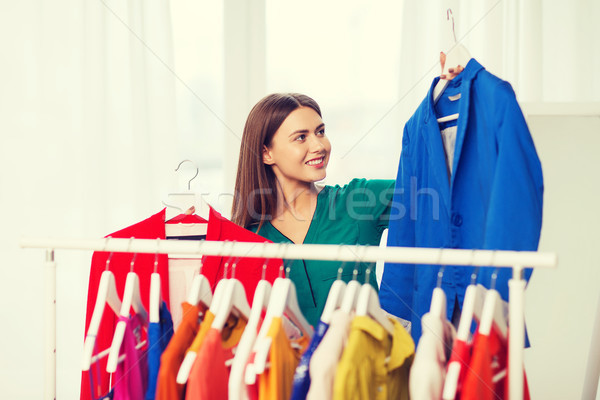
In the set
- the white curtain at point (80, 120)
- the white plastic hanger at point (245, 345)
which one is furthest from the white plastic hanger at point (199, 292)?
the white curtain at point (80, 120)

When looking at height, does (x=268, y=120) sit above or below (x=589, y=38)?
below

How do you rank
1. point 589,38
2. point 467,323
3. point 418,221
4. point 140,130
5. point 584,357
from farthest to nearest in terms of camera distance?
point 140,130, point 589,38, point 584,357, point 418,221, point 467,323

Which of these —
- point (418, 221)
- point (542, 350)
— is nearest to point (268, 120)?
point (418, 221)

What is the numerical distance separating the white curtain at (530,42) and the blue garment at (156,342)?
1564mm

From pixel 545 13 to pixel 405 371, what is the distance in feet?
5.65

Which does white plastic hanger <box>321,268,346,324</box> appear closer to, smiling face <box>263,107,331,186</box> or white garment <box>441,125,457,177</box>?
white garment <box>441,125,457,177</box>

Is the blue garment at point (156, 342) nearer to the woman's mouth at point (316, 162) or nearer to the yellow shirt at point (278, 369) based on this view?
the yellow shirt at point (278, 369)

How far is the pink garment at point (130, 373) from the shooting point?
3.36 feet

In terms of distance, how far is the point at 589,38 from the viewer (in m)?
2.08

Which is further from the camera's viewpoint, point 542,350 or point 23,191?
point 23,191

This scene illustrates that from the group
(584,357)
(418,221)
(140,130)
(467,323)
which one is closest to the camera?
(467,323)

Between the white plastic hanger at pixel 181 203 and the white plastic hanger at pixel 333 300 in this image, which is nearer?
the white plastic hanger at pixel 333 300

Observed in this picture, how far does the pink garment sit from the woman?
2.22 feet

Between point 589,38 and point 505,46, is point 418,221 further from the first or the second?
point 589,38
